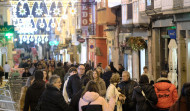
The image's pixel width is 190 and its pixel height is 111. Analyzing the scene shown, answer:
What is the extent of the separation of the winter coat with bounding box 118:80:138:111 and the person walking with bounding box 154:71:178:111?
2.27 ft

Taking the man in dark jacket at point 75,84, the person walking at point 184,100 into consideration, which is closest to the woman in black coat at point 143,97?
the man in dark jacket at point 75,84

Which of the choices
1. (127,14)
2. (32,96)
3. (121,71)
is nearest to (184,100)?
(32,96)

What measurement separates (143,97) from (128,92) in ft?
2.56

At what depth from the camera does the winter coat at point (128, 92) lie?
42.6 feet

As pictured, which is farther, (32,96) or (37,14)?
(37,14)

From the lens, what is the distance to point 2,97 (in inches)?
642

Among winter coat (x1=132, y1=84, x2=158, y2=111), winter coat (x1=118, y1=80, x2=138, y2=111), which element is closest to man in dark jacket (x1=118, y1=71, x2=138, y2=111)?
winter coat (x1=118, y1=80, x2=138, y2=111)

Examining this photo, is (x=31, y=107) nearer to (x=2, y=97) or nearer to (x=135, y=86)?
(x=135, y=86)

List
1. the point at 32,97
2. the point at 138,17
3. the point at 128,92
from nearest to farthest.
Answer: the point at 32,97, the point at 128,92, the point at 138,17

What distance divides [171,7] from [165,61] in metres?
4.97

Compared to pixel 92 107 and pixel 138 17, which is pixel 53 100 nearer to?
pixel 92 107

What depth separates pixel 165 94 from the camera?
1255cm

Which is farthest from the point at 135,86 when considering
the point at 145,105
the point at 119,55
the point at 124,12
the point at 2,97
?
Result: the point at 119,55

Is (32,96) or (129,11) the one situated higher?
(129,11)
